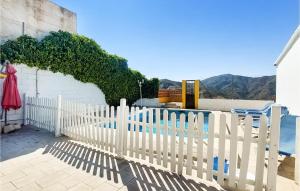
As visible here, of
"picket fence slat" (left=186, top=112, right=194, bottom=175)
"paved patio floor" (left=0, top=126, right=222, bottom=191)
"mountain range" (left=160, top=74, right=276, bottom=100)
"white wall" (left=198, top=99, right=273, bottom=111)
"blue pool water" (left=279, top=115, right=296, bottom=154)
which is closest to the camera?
"paved patio floor" (left=0, top=126, right=222, bottom=191)

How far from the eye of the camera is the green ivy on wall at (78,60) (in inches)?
283

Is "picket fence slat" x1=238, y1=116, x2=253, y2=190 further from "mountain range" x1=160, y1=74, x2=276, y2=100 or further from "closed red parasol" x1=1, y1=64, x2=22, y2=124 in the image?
"mountain range" x1=160, y1=74, x2=276, y2=100

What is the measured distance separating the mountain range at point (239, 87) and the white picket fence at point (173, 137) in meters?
18.3

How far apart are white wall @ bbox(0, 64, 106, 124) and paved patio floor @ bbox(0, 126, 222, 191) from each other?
3.77m

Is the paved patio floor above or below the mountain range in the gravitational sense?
below

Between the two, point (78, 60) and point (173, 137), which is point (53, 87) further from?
point (173, 137)

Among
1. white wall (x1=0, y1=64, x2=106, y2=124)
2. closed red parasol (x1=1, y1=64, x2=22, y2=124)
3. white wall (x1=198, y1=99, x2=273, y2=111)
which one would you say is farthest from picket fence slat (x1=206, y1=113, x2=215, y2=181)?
white wall (x1=198, y1=99, x2=273, y2=111)

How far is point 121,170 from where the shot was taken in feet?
10.1

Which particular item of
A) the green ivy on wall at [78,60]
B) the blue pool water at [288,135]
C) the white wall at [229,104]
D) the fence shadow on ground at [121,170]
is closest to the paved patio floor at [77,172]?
the fence shadow on ground at [121,170]

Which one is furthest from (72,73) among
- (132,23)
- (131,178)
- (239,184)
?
(239,184)

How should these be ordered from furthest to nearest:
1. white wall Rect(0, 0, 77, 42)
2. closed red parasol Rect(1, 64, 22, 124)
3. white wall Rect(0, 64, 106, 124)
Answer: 1. white wall Rect(0, 64, 106, 124)
2. white wall Rect(0, 0, 77, 42)
3. closed red parasol Rect(1, 64, 22, 124)

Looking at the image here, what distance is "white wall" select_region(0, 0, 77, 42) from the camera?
22.9 feet

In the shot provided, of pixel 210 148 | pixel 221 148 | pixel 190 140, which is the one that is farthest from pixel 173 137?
pixel 221 148

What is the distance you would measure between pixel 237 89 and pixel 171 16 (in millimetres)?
19070
